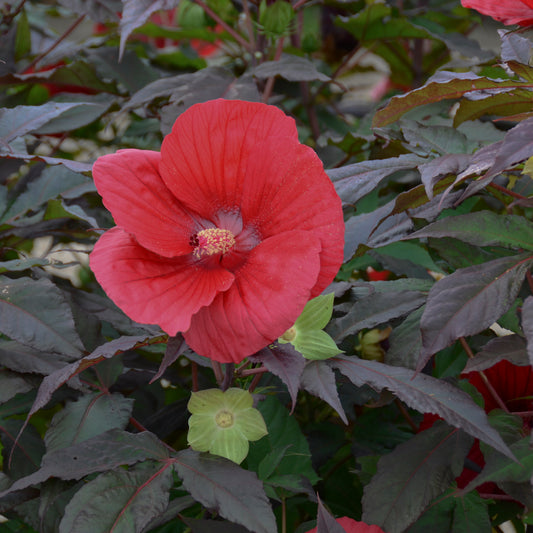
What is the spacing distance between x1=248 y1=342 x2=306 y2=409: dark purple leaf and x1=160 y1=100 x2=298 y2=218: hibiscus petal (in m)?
0.13

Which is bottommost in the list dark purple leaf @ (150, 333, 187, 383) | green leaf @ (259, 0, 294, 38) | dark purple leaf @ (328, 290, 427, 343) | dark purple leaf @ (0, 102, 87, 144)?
dark purple leaf @ (328, 290, 427, 343)

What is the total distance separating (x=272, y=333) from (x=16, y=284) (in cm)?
27

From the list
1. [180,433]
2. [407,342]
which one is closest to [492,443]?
[407,342]

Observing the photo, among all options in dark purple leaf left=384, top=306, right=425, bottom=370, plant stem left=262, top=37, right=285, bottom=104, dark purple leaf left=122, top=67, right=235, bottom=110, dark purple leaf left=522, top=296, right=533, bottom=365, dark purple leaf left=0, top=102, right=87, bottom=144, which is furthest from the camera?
plant stem left=262, top=37, right=285, bottom=104

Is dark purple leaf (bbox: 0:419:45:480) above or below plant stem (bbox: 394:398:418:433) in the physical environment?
above

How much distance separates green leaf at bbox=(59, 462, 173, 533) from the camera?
0.44m

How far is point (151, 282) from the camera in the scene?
0.45m

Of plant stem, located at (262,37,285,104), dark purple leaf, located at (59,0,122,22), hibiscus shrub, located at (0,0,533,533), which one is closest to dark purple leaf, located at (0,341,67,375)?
hibiscus shrub, located at (0,0,533,533)

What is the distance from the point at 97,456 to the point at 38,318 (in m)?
0.13

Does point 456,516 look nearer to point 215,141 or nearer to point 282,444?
point 282,444

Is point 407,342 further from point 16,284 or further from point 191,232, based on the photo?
point 16,284

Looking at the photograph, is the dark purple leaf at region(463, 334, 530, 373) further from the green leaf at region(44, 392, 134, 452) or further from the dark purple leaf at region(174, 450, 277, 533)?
the green leaf at region(44, 392, 134, 452)

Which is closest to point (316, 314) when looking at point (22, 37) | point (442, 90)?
point (442, 90)

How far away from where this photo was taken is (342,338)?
0.53m
